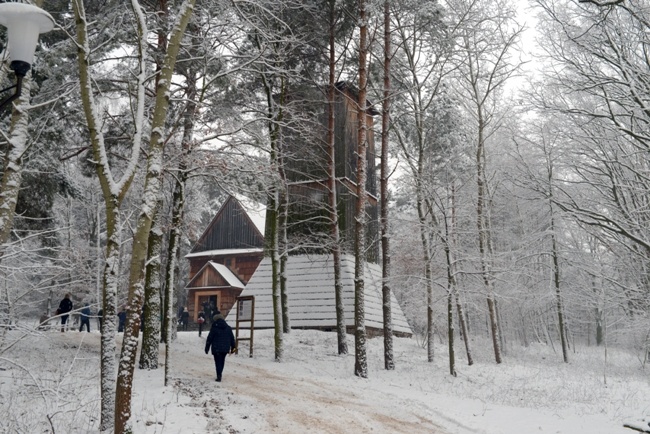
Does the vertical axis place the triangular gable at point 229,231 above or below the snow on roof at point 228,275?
above

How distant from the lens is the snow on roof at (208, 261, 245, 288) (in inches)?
1292

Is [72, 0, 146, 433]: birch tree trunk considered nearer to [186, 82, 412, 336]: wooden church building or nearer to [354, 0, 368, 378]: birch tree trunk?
[354, 0, 368, 378]: birch tree trunk

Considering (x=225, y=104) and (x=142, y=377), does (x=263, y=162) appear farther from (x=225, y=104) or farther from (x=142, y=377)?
(x=142, y=377)

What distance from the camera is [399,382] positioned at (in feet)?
46.3

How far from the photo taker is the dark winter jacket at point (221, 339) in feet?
37.1

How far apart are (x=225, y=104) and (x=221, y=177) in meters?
3.05

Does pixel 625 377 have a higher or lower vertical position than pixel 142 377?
lower

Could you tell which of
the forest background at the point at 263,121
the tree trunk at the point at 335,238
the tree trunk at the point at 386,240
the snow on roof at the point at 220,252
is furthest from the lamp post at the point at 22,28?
the snow on roof at the point at 220,252

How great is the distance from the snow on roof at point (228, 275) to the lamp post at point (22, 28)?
91.9 feet

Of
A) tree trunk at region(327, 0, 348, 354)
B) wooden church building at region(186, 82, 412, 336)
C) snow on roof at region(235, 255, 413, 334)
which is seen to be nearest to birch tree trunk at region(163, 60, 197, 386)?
wooden church building at region(186, 82, 412, 336)

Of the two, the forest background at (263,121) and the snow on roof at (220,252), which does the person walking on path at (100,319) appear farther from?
the snow on roof at (220,252)

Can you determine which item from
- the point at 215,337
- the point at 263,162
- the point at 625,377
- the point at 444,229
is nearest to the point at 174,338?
the point at 215,337

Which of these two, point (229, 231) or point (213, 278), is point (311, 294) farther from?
point (229, 231)

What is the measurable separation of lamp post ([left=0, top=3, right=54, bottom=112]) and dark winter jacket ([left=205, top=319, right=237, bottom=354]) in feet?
24.3
